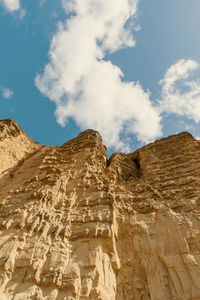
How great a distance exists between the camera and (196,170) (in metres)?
10.2

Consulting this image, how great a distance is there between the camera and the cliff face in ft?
16.3

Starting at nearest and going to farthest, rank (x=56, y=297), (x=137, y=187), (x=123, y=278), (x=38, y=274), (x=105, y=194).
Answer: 1. (x=56, y=297)
2. (x=38, y=274)
3. (x=123, y=278)
4. (x=105, y=194)
5. (x=137, y=187)

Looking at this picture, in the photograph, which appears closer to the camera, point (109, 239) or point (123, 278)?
point (123, 278)

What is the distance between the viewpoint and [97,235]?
6164 mm

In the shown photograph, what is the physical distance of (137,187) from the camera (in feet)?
32.2

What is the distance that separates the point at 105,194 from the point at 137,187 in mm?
2537

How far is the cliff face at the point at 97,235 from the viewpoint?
498cm

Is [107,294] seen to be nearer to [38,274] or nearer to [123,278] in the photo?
[123,278]

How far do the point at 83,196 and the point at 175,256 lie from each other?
13.5ft

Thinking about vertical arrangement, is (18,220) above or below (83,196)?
below

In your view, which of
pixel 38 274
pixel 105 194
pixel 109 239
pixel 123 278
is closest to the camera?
pixel 38 274

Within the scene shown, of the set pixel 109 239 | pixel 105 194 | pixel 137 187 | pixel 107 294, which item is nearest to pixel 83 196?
pixel 105 194

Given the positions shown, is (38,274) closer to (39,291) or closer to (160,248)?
(39,291)

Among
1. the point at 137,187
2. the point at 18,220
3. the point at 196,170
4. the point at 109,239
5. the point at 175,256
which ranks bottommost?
the point at 175,256
